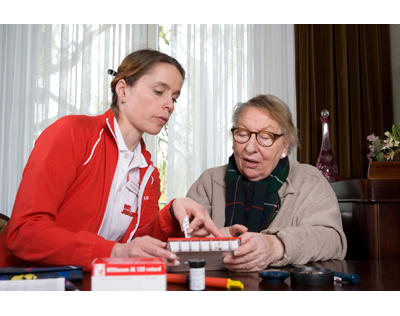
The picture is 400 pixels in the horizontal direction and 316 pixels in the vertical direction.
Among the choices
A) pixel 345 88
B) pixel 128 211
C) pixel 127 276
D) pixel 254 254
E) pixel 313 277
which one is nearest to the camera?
Answer: pixel 127 276

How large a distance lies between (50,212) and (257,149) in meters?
0.89

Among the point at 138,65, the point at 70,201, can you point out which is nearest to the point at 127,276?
the point at 70,201

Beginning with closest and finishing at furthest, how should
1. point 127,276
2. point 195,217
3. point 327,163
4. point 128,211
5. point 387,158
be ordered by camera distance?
point 127,276 → point 195,217 → point 128,211 → point 387,158 → point 327,163

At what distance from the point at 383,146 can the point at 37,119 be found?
2859 millimetres

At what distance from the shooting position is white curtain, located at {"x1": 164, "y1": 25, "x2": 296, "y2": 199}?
3.42 metres

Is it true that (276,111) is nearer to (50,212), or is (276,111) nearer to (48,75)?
(50,212)

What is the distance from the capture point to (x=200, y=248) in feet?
2.99

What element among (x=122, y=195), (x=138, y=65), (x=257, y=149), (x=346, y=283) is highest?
(x=138, y=65)

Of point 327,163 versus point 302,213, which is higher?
point 327,163

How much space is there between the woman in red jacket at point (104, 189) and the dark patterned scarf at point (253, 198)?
325 mm

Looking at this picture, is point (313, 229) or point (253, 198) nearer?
point (313, 229)

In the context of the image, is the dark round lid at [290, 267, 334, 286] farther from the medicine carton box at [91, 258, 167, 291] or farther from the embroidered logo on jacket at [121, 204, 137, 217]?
the embroidered logo on jacket at [121, 204, 137, 217]

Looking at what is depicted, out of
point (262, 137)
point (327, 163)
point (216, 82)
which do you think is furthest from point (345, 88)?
point (262, 137)

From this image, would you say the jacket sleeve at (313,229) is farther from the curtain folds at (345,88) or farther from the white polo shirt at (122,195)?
the curtain folds at (345,88)
